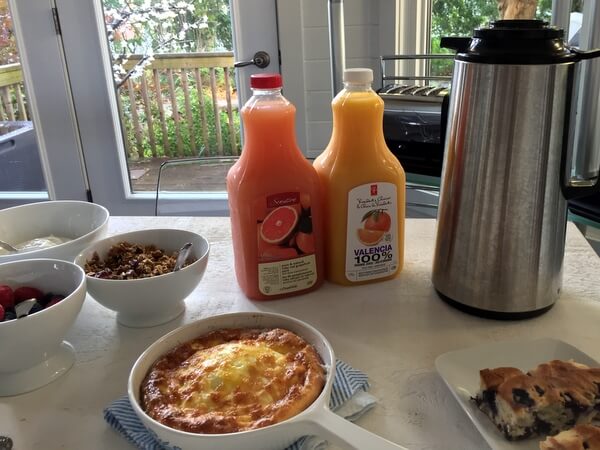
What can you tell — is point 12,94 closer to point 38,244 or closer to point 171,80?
point 171,80

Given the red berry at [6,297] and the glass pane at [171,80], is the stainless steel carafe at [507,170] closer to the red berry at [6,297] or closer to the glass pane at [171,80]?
the red berry at [6,297]

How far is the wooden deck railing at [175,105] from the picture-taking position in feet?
6.47

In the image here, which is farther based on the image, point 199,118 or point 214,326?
point 199,118

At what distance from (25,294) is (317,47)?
1444 mm

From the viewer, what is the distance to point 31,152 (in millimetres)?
2061

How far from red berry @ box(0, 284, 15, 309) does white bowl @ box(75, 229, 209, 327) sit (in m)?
0.08

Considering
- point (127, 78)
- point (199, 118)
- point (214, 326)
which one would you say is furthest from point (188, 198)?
point (214, 326)

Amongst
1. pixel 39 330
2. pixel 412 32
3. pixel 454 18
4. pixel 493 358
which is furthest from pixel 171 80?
pixel 493 358

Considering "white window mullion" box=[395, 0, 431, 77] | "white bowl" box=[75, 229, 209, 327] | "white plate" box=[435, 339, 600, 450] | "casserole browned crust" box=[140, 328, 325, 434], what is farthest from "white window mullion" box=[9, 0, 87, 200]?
"white plate" box=[435, 339, 600, 450]

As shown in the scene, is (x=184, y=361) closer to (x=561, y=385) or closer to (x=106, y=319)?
(x=106, y=319)

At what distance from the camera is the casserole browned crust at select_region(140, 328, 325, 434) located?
47cm

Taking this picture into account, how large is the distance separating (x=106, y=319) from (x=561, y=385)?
0.54 m

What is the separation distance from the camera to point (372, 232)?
755mm

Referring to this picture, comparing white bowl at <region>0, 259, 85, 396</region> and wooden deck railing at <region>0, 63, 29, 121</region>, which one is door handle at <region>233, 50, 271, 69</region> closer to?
wooden deck railing at <region>0, 63, 29, 121</region>
